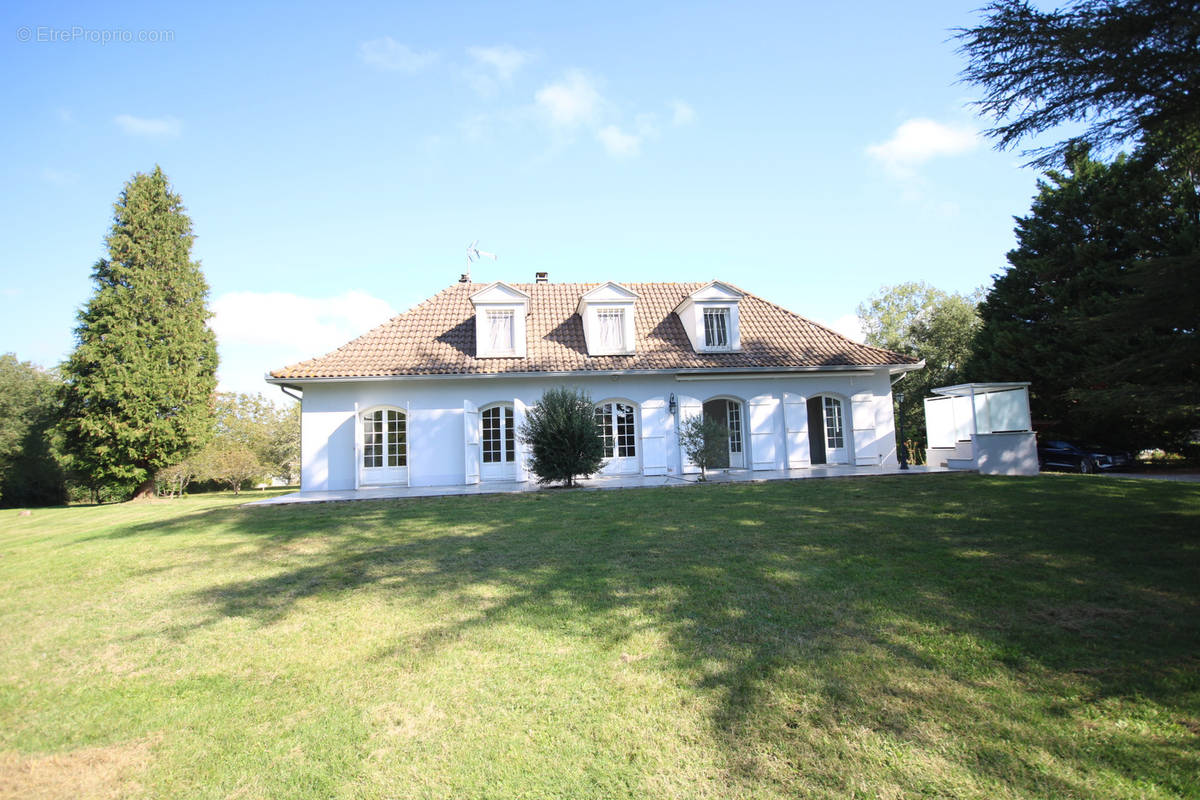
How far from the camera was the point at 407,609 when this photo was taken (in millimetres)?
5082

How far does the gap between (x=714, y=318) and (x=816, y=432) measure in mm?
5262

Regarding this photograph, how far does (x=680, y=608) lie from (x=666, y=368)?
38.1 feet

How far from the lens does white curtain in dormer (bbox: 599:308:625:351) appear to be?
17203mm

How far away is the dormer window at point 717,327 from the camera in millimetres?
17625

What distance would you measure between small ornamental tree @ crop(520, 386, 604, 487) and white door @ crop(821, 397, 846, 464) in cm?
809

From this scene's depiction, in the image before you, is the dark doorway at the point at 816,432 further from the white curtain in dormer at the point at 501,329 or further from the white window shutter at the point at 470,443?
the white window shutter at the point at 470,443

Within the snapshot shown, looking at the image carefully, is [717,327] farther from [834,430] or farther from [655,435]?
[834,430]

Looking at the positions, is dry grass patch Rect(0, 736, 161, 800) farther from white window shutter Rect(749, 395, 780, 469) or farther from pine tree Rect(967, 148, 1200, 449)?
pine tree Rect(967, 148, 1200, 449)

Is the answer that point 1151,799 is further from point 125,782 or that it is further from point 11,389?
point 11,389

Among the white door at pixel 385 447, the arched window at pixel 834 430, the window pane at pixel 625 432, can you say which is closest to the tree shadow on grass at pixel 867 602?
the white door at pixel 385 447

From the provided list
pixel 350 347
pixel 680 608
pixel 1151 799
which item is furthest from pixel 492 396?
pixel 1151 799

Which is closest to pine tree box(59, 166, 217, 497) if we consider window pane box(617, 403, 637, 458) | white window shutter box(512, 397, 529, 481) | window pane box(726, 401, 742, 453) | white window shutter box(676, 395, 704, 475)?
white window shutter box(512, 397, 529, 481)

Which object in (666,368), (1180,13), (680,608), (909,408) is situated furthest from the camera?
(909,408)

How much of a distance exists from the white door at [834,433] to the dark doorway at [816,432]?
1026 mm
